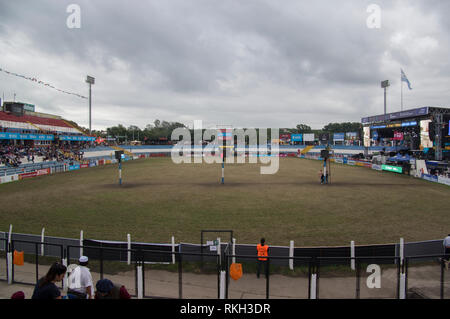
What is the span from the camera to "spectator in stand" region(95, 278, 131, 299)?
529 centimetres

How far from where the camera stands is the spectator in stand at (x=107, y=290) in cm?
529

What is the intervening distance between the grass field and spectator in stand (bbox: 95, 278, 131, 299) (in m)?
8.59

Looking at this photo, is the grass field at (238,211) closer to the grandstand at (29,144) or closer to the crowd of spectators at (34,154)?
the grandstand at (29,144)

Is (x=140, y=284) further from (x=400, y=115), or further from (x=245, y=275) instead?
(x=400, y=115)

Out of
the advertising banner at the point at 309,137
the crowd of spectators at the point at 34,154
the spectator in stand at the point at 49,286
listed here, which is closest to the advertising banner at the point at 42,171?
the crowd of spectators at the point at 34,154

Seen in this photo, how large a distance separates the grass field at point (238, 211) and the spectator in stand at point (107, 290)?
28.2ft

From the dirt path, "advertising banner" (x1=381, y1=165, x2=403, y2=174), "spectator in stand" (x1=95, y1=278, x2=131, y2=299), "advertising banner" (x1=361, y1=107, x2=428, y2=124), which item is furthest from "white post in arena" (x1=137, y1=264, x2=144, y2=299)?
"advertising banner" (x1=361, y1=107, x2=428, y2=124)

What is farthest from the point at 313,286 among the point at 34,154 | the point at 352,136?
the point at 352,136

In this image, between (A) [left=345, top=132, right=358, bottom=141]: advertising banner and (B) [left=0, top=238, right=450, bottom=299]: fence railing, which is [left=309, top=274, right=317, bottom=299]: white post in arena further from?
(A) [left=345, top=132, right=358, bottom=141]: advertising banner

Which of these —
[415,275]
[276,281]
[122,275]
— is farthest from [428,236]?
[122,275]

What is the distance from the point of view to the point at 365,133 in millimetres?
56969
